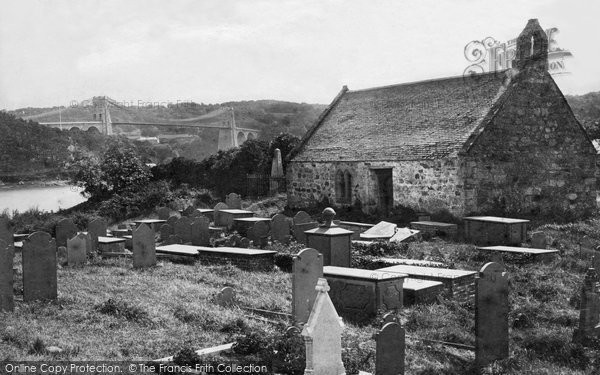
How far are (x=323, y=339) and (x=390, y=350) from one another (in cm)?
146

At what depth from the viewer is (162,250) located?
18.9 meters

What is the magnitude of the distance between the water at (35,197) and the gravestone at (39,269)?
21.3 m

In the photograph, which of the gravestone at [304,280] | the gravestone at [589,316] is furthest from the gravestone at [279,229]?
the gravestone at [589,316]

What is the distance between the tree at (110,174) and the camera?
33.2 m

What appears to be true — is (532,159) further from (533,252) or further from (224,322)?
(224,322)

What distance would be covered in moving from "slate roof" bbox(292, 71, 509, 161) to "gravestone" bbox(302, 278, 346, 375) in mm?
17149

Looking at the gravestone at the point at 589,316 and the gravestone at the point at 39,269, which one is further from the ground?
the gravestone at the point at 39,269

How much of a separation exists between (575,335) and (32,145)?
32.1 meters

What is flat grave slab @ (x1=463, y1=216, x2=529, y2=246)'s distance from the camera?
63.9 ft

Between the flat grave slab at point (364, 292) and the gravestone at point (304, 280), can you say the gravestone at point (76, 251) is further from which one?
the gravestone at point (304, 280)

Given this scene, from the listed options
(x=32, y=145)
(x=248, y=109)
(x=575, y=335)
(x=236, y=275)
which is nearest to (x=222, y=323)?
(x=236, y=275)

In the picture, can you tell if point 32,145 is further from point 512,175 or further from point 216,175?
point 512,175

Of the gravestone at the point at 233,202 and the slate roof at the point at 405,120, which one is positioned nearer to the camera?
the slate roof at the point at 405,120

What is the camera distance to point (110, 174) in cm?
3347
